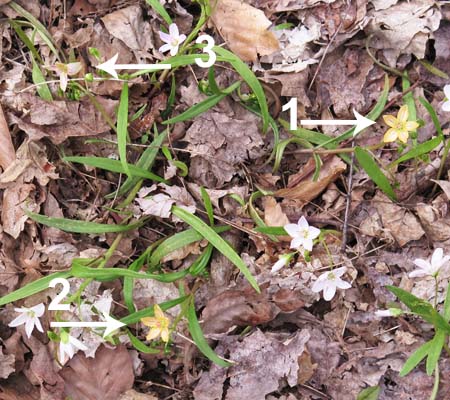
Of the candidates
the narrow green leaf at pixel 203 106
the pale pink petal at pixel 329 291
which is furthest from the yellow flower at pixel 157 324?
the narrow green leaf at pixel 203 106

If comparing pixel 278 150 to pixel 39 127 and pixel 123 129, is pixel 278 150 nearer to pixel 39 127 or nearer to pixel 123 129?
pixel 123 129

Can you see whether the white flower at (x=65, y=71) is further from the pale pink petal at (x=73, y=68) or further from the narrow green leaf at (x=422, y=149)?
the narrow green leaf at (x=422, y=149)

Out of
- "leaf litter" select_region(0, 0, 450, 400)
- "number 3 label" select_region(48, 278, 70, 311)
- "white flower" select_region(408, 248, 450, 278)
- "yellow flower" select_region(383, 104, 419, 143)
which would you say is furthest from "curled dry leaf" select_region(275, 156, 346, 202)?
"number 3 label" select_region(48, 278, 70, 311)

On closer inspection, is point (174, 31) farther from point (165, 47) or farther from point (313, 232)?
point (313, 232)

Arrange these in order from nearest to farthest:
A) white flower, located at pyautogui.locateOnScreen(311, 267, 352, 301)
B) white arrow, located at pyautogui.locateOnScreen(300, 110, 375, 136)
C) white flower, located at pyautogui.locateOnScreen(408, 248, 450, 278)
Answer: white flower, located at pyautogui.locateOnScreen(408, 248, 450, 278), white flower, located at pyautogui.locateOnScreen(311, 267, 352, 301), white arrow, located at pyautogui.locateOnScreen(300, 110, 375, 136)

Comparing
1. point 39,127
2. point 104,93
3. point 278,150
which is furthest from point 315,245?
point 39,127

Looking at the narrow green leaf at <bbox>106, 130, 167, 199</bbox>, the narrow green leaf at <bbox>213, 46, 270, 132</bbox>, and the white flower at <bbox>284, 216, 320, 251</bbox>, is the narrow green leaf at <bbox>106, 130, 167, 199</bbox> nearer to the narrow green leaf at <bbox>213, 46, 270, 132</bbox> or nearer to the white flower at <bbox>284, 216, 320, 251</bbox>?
the narrow green leaf at <bbox>213, 46, 270, 132</bbox>
